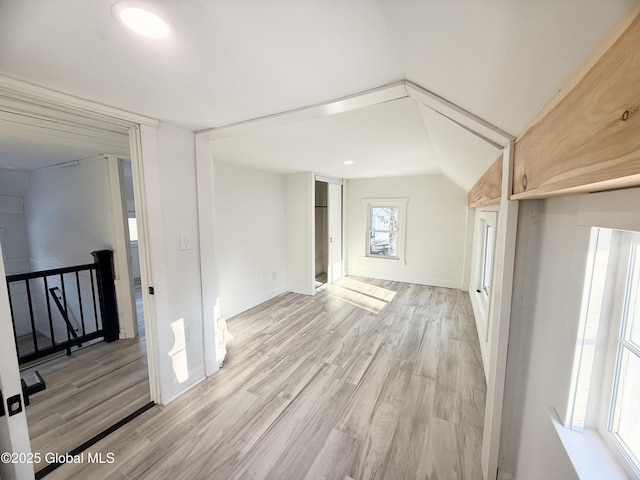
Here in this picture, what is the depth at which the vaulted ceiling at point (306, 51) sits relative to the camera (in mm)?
567

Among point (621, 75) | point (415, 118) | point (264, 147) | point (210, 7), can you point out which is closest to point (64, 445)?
point (210, 7)

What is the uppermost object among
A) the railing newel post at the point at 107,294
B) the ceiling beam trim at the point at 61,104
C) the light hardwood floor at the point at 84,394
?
the ceiling beam trim at the point at 61,104

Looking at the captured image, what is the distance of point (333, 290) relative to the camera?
15.6ft

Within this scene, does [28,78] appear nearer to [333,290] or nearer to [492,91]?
[492,91]

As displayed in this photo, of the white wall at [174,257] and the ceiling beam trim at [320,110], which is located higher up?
the ceiling beam trim at [320,110]

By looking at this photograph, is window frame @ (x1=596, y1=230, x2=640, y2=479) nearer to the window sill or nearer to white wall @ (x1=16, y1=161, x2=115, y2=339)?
the window sill

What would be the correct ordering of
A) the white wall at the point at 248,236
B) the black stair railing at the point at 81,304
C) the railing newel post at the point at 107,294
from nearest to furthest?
the black stair railing at the point at 81,304, the railing newel post at the point at 107,294, the white wall at the point at 248,236

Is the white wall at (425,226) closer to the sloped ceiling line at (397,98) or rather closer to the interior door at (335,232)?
the interior door at (335,232)

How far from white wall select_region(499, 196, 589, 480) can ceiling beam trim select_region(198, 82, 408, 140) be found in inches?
35.6

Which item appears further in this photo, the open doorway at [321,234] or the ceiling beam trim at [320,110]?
the open doorway at [321,234]

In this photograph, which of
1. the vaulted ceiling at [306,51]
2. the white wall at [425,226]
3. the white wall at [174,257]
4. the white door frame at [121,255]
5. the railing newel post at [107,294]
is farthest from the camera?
the white wall at [425,226]

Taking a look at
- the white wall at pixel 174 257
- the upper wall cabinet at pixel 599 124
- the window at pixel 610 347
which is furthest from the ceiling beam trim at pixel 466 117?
the white wall at pixel 174 257

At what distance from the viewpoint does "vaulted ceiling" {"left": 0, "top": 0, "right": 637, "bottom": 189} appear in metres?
0.57

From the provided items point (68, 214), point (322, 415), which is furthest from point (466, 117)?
point (68, 214)
